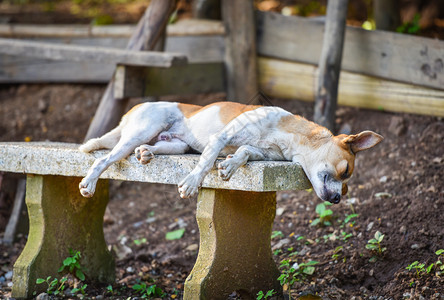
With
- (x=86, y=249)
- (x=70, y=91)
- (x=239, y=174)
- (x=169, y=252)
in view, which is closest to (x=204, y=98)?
(x=70, y=91)

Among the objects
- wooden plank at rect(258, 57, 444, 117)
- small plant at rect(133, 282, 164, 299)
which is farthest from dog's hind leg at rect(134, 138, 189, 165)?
wooden plank at rect(258, 57, 444, 117)

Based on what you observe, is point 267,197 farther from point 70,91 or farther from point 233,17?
point 70,91

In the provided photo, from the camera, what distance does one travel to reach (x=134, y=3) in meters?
9.59

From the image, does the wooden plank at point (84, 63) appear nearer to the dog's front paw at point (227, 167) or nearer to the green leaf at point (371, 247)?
the green leaf at point (371, 247)

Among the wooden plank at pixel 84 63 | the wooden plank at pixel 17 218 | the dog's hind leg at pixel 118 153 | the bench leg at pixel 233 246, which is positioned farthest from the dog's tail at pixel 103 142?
the wooden plank at pixel 84 63

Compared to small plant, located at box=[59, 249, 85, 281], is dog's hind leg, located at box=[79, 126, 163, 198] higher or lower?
higher

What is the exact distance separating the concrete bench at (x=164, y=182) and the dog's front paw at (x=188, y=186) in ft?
0.42

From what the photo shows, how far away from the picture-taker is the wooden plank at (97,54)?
5410 mm

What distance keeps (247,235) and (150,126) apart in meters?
0.98

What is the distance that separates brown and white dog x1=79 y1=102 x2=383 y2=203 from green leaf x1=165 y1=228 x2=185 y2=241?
5.04ft

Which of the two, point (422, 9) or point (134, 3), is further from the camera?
point (134, 3)

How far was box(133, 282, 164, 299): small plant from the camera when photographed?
4168 millimetres

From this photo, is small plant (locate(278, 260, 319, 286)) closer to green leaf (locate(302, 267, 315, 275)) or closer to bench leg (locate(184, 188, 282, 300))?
green leaf (locate(302, 267, 315, 275))

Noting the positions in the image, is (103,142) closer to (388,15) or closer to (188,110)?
(188,110)
